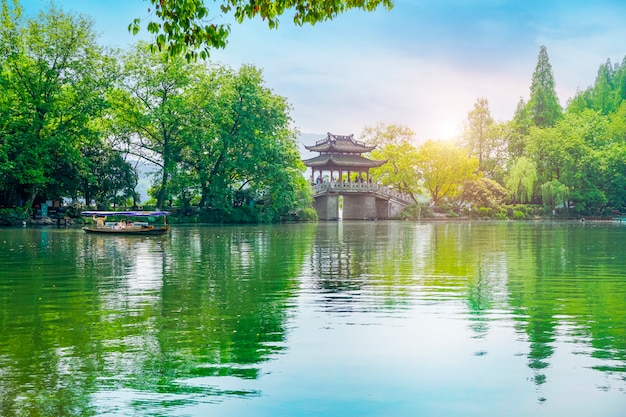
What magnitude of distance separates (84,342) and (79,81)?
39.6 m

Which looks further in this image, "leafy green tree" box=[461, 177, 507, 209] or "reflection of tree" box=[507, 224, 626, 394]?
"leafy green tree" box=[461, 177, 507, 209]

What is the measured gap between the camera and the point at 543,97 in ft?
274

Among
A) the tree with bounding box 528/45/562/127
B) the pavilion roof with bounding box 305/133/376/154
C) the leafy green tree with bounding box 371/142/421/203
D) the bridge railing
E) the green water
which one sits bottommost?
the green water

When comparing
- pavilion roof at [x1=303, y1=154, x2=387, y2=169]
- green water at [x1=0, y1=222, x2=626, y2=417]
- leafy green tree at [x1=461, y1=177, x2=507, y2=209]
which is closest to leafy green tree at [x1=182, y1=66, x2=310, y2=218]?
pavilion roof at [x1=303, y1=154, x2=387, y2=169]

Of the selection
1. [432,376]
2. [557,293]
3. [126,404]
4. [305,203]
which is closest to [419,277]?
[557,293]

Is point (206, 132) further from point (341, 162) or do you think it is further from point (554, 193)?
point (554, 193)

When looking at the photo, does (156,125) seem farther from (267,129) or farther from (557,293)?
(557,293)

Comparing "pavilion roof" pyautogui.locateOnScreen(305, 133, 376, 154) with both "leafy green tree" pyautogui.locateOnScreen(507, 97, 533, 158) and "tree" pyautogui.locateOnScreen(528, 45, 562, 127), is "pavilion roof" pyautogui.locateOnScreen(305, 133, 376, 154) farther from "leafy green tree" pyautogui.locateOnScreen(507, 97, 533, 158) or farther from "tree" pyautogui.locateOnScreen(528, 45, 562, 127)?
"tree" pyautogui.locateOnScreen(528, 45, 562, 127)

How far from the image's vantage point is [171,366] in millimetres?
6527

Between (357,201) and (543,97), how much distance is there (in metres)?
33.9

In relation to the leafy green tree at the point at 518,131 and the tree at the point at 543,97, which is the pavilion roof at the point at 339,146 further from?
the tree at the point at 543,97

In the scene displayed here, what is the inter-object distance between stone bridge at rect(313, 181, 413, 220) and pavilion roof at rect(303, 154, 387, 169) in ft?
8.64

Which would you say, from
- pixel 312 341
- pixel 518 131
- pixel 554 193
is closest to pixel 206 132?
pixel 554 193

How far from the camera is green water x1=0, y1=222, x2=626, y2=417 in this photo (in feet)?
18.0
